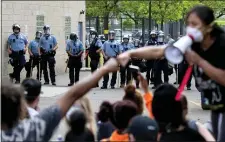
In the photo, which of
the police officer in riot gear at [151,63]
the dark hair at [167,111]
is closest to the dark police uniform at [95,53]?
the police officer in riot gear at [151,63]

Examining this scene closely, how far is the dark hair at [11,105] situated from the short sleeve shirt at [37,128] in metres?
0.06

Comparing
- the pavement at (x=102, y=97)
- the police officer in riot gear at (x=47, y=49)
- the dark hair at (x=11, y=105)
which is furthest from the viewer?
the police officer in riot gear at (x=47, y=49)

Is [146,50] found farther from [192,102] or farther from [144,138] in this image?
[192,102]

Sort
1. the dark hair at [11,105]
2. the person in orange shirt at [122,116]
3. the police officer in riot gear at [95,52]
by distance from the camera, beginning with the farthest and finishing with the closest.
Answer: the police officer in riot gear at [95,52], the person in orange shirt at [122,116], the dark hair at [11,105]

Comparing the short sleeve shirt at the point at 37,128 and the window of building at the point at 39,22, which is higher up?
the window of building at the point at 39,22

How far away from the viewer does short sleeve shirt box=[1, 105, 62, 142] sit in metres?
3.17

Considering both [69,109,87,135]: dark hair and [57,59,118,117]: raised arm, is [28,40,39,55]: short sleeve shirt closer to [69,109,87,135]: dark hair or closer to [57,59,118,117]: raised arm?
[69,109,87,135]: dark hair

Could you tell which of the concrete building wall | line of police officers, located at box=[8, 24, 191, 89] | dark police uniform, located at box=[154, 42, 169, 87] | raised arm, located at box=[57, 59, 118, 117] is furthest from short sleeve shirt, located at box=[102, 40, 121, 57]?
raised arm, located at box=[57, 59, 118, 117]

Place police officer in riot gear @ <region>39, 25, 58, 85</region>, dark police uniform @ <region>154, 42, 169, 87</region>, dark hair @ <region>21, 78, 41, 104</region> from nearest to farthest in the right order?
dark hair @ <region>21, 78, 41, 104</region> < dark police uniform @ <region>154, 42, 169, 87</region> < police officer in riot gear @ <region>39, 25, 58, 85</region>

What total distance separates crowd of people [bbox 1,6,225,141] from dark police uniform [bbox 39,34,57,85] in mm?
13420

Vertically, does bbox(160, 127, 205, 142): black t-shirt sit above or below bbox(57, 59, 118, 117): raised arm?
below

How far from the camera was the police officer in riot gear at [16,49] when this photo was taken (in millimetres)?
16984

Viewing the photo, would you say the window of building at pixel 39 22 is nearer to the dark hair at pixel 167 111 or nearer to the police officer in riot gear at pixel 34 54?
the police officer in riot gear at pixel 34 54

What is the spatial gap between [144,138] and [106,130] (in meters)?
1.05
